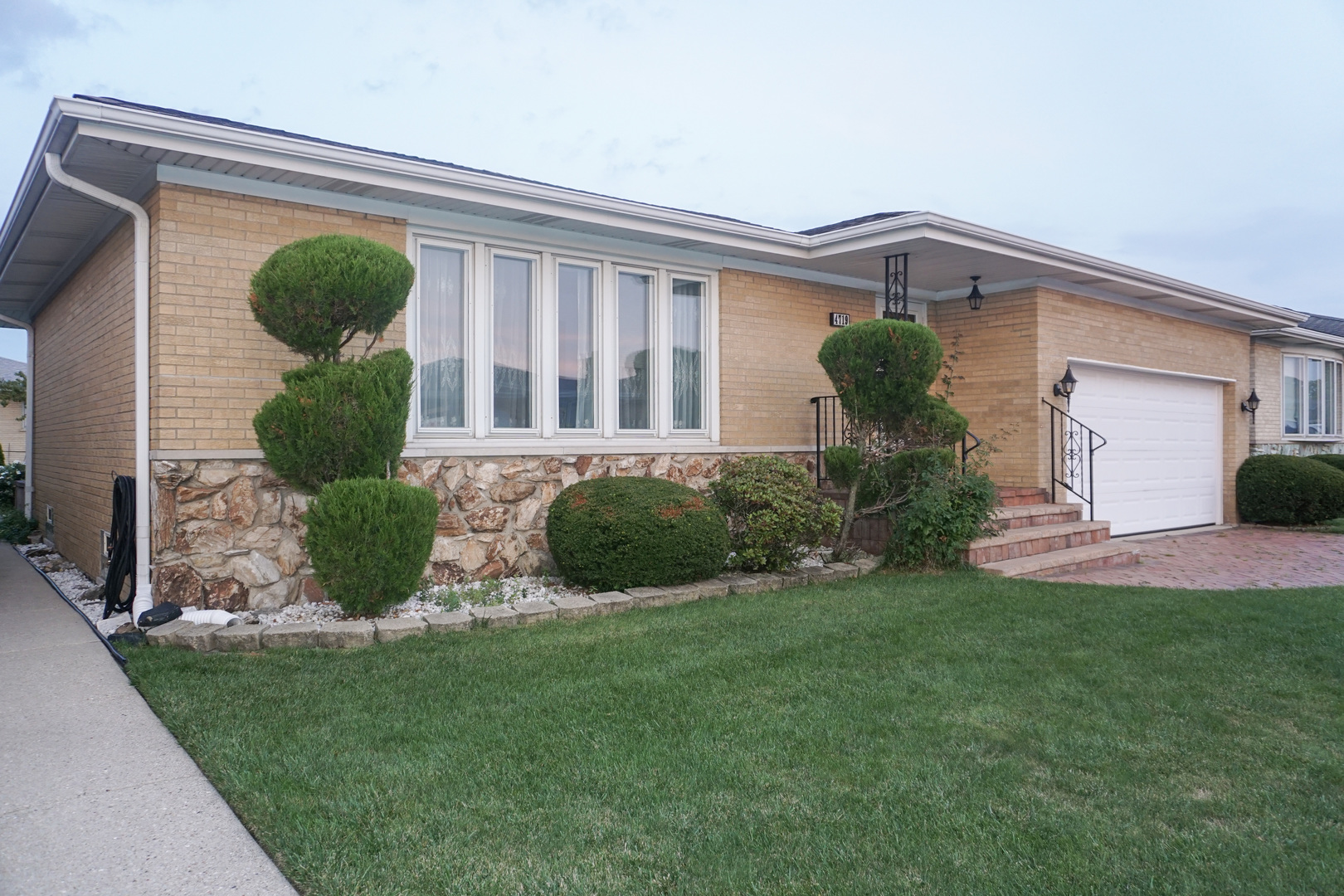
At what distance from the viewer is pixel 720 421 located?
8.25 metres

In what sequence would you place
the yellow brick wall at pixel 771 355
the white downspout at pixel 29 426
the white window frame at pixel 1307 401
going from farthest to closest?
the white window frame at pixel 1307 401, the white downspout at pixel 29 426, the yellow brick wall at pixel 771 355

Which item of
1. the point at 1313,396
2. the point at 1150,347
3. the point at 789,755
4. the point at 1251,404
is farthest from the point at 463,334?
the point at 1313,396

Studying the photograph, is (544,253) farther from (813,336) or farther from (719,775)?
(719,775)

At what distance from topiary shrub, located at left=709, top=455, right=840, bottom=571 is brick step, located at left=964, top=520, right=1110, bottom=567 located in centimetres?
135

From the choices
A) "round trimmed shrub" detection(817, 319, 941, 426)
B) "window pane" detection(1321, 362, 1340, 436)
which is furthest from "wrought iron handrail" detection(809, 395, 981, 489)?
"window pane" detection(1321, 362, 1340, 436)

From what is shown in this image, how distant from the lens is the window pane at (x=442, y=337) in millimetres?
6691

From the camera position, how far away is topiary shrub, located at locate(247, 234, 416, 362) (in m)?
5.17

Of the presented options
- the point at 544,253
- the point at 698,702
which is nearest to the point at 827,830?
the point at 698,702

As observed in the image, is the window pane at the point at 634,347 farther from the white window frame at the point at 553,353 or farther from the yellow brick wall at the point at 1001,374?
the yellow brick wall at the point at 1001,374

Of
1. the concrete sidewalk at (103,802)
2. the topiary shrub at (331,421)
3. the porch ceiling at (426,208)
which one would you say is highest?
the porch ceiling at (426,208)

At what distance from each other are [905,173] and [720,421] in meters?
13.9

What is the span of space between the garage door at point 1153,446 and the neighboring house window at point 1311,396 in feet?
9.67

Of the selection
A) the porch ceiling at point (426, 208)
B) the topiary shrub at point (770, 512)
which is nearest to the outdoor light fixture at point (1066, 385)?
the porch ceiling at point (426, 208)

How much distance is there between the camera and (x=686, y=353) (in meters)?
8.16
